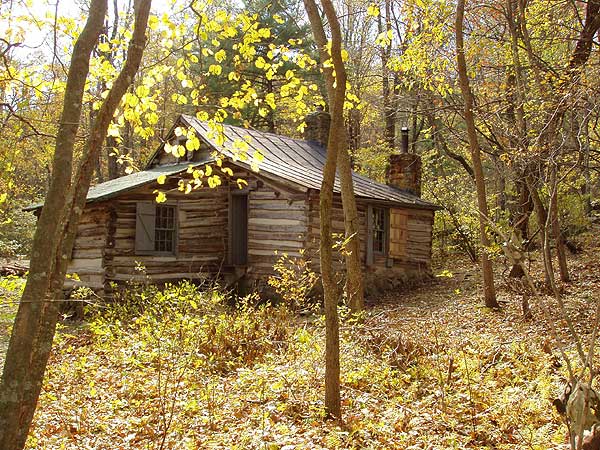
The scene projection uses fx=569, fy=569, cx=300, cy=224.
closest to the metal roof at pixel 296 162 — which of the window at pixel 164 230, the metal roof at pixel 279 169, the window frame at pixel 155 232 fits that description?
the metal roof at pixel 279 169

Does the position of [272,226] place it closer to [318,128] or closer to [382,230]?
[382,230]

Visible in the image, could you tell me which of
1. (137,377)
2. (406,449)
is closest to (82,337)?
(137,377)

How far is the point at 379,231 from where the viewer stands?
62.0 ft

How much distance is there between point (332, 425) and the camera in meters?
5.60

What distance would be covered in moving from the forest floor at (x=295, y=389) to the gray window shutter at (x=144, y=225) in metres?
5.32

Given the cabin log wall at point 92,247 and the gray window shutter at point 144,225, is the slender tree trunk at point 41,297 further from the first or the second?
the gray window shutter at point 144,225

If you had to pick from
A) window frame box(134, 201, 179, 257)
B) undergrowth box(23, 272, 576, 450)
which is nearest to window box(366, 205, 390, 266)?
window frame box(134, 201, 179, 257)

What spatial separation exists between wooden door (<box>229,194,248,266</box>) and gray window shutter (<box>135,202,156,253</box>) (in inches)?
98.0

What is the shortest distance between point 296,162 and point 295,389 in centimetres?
1253

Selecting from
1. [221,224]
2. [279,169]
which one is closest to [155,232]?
[221,224]

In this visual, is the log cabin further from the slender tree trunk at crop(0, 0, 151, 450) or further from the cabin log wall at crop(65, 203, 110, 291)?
the slender tree trunk at crop(0, 0, 151, 450)

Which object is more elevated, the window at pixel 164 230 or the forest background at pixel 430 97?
the forest background at pixel 430 97

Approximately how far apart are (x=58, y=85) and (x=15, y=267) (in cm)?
1711

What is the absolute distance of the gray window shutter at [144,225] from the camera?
50.5ft
